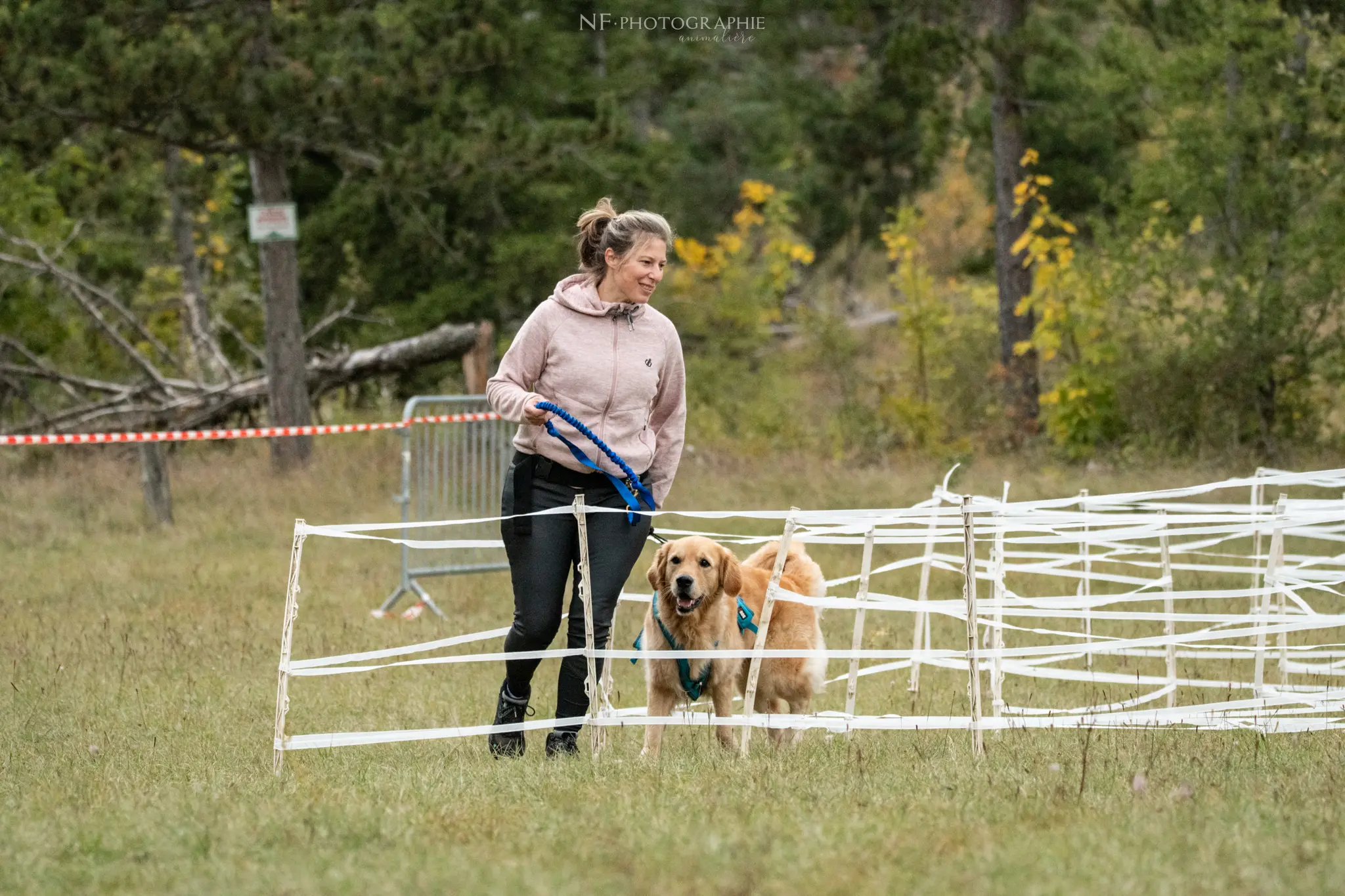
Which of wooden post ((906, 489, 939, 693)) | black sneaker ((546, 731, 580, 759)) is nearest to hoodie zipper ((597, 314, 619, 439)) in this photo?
black sneaker ((546, 731, 580, 759))

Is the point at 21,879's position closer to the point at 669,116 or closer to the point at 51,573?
the point at 51,573

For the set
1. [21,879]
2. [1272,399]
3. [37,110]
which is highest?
[37,110]

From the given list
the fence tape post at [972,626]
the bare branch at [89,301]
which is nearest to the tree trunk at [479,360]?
the bare branch at [89,301]

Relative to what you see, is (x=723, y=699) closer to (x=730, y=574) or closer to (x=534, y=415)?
(x=730, y=574)

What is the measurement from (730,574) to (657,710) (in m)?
0.63

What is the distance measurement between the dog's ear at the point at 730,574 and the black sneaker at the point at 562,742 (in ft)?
2.76

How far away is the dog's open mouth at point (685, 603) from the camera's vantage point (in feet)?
20.6

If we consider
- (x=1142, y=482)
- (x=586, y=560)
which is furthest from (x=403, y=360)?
(x=586, y=560)

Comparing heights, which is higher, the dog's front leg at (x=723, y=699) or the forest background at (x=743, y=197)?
the forest background at (x=743, y=197)

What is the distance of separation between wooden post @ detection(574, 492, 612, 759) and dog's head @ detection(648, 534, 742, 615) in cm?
41

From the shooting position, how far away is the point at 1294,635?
9.77 m

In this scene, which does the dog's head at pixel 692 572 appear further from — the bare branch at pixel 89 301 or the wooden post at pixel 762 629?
the bare branch at pixel 89 301

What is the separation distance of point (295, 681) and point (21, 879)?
4669 mm

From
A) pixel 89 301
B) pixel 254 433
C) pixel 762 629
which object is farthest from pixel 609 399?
pixel 89 301
